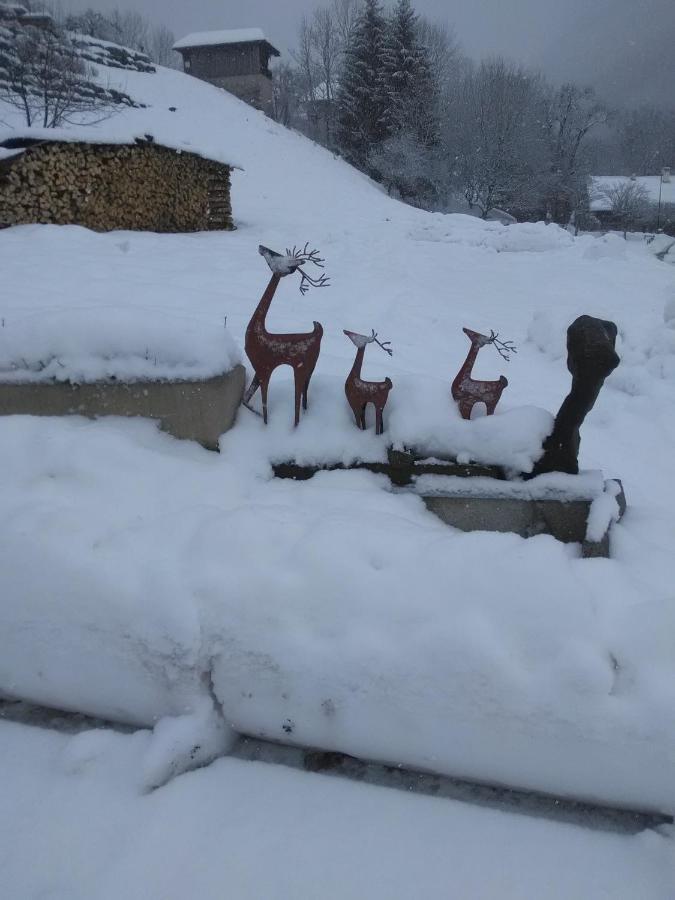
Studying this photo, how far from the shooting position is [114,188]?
336 inches

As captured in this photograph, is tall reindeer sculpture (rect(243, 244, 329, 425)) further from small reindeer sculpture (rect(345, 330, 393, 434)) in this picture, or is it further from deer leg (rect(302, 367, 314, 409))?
small reindeer sculpture (rect(345, 330, 393, 434))

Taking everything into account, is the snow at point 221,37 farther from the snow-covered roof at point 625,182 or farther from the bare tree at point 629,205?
the bare tree at point 629,205

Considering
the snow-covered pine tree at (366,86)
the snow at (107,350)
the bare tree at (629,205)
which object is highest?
the snow-covered pine tree at (366,86)

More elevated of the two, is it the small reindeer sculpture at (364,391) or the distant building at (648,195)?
the distant building at (648,195)

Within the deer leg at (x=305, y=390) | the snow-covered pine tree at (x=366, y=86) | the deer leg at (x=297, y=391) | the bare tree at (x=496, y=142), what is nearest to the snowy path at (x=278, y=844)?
the deer leg at (x=297, y=391)

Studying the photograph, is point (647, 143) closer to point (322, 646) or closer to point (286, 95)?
point (286, 95)

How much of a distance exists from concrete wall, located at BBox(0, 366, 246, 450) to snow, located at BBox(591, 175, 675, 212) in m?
38.0

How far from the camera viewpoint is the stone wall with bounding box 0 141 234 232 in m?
7.51

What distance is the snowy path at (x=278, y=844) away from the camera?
1.33m

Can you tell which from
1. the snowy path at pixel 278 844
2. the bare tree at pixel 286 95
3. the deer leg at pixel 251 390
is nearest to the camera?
the snowy path at pixel 278 844

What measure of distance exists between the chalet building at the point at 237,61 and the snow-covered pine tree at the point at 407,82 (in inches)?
345

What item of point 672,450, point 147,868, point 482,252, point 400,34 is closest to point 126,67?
point 400,34

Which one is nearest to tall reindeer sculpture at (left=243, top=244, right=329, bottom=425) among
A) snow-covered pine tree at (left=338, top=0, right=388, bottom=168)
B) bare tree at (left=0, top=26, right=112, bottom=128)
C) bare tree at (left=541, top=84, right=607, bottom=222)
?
bare tree at (left=0, top=26, right=112, bottom=128)

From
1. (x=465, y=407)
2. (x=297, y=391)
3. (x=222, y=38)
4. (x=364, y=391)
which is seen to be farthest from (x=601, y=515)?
(x=222, y=38)
